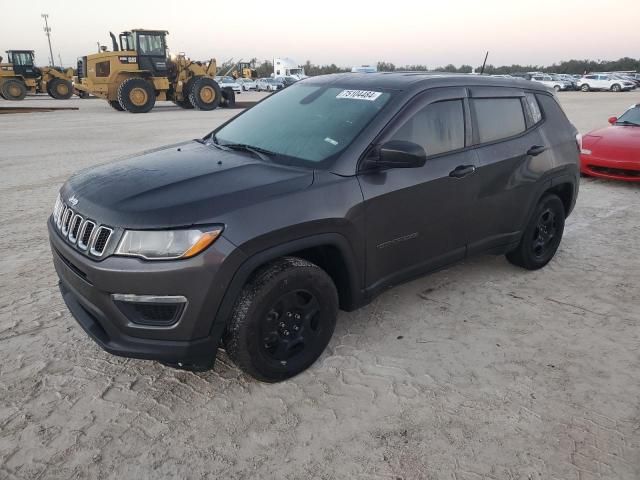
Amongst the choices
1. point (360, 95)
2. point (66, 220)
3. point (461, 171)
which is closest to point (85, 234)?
point (66, 220)

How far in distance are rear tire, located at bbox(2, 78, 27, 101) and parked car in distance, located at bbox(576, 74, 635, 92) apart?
4099 centimetres

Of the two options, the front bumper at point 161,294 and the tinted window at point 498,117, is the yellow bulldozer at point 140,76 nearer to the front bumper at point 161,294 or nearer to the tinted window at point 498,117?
the tinted window at point 498,117

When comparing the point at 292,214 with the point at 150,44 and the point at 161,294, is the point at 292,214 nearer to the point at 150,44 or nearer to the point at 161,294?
the point at 161,294

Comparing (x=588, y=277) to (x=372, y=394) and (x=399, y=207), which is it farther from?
(x=372, y=394)

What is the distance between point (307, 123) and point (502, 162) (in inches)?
59.7

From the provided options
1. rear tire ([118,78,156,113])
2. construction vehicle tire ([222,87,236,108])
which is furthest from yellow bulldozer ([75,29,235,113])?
construction vehicle tire ([222,87,236,108])

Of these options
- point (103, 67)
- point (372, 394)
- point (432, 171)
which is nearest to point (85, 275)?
point (372, 394)

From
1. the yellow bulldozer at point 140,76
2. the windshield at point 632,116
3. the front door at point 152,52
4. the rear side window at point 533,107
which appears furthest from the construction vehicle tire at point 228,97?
the rear side window at point 533,107

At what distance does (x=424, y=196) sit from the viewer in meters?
3.17

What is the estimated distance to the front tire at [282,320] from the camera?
2.53m

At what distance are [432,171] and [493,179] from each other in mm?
683

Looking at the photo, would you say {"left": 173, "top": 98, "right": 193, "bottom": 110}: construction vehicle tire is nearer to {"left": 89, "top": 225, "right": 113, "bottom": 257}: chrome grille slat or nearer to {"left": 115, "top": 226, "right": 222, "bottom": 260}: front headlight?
{"left": 89, "top": 225, "right": 113, "bottom": 257}: chrome grille slat

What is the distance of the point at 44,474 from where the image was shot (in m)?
2.19

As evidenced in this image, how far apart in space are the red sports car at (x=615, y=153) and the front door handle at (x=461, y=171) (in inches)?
191
